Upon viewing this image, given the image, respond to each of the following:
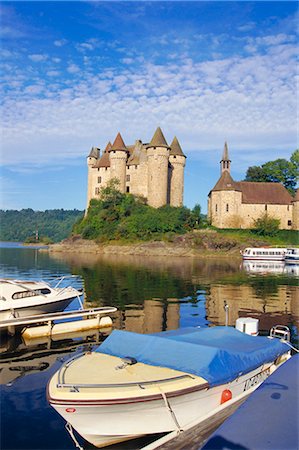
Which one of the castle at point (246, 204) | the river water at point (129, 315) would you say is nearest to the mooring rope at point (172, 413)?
the river water at point (129, 315)

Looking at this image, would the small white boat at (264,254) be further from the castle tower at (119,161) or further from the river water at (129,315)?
the castle tower at (119,161)

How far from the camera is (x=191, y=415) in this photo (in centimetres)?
769

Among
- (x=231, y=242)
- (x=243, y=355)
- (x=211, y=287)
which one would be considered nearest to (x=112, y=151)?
(x=231, y=242)

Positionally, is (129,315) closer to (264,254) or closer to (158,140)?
(264,254)

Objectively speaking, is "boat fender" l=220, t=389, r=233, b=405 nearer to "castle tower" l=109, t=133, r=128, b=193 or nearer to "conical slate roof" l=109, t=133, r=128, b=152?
"castle tower" l=109, t=133, r=128, b=193

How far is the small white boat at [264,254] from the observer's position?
189 ft

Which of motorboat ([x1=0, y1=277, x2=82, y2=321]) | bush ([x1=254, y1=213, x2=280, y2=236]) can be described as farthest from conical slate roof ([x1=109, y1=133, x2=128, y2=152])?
motorboat ([x1=0, y1=277, x2=82, y2=321])

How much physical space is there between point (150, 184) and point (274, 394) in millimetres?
74261

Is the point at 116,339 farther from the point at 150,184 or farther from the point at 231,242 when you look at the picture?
the point at 150,184

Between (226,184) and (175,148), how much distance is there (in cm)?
1429

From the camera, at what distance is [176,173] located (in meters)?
83.8

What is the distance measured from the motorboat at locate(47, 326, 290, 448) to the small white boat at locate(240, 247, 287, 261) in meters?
49.2

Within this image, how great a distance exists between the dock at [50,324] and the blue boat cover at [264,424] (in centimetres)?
1066

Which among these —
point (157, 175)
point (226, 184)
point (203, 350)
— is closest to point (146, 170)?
point (157, 175)
